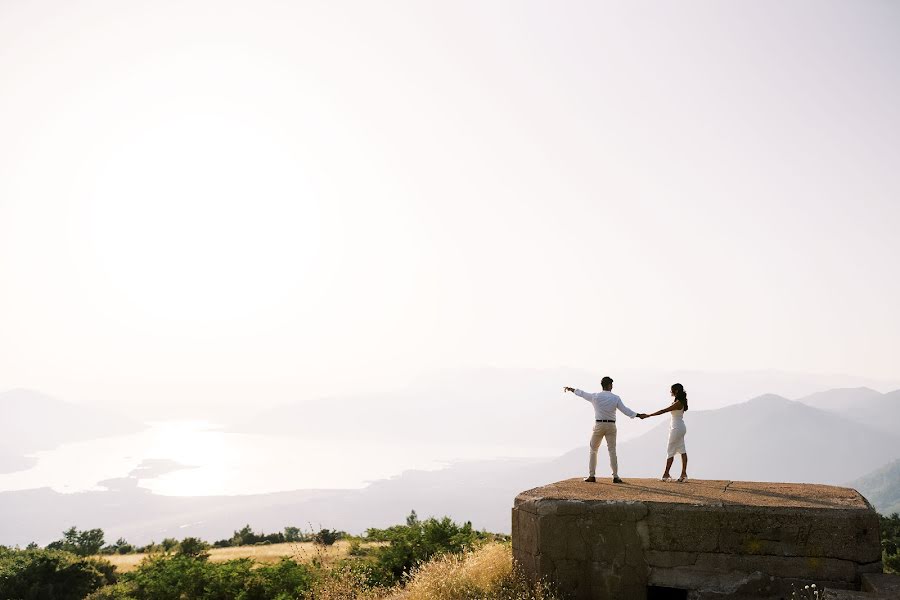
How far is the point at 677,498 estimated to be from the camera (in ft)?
34.2

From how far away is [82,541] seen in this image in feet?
94.6

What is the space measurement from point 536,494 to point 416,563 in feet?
15.9

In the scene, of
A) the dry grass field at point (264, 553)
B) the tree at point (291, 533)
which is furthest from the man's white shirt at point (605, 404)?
the tree at point (291, 533)

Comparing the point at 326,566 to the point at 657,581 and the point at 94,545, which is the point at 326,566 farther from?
the point at 94,545

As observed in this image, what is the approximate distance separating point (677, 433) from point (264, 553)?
18398 millimetres

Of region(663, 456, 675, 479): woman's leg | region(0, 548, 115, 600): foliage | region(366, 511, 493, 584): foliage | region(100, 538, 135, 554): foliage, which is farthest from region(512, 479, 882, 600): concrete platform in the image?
region(100, 538, 135, 554): foliage

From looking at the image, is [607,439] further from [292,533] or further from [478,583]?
[292,533]

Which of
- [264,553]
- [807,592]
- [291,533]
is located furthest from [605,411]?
[291,533]

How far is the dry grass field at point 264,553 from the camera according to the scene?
19.6 meters

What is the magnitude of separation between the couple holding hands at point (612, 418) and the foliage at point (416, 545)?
3.36m

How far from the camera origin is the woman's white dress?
42.1 feet

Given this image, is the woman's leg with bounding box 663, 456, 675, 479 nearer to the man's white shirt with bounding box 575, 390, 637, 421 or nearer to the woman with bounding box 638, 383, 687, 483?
the woman with bounding box 638, 383, 687, 483

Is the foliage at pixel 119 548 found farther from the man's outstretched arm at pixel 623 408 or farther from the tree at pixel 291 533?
the man's outstretched arm at pixel 623 408

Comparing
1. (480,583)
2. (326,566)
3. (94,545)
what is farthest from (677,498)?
(94,545)
